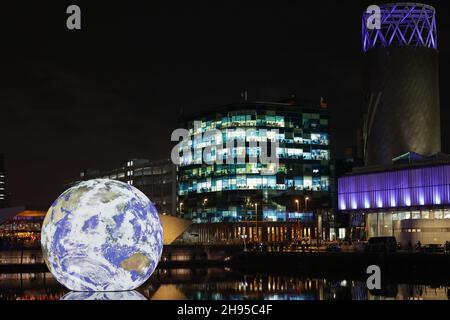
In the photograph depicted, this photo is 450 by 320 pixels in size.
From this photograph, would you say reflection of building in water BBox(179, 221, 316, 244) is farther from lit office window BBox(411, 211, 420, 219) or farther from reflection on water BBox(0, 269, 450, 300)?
reflection on water BBox(0, 269, 450, 300)

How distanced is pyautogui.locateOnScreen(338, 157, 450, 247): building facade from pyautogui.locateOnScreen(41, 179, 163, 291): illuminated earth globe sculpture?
8033cm

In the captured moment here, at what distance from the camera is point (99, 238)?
4119cm

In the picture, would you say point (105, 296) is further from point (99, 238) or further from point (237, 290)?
point (237, 290)

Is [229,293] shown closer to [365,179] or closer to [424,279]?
[424,279]

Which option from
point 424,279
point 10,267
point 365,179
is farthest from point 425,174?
point 10,267

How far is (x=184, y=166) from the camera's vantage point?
198125 mm

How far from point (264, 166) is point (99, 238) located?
142 metres

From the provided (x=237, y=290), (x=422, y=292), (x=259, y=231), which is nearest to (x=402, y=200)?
(x=259, y=231)

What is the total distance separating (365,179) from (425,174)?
52.4 feet

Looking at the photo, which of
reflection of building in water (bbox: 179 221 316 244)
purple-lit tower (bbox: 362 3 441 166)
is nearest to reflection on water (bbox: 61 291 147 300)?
purple-lit tower (bbox: 362 3 441 166)

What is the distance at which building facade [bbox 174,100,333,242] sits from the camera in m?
181

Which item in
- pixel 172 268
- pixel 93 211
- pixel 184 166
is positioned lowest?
pixel 172 268

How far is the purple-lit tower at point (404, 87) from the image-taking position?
150 meters
